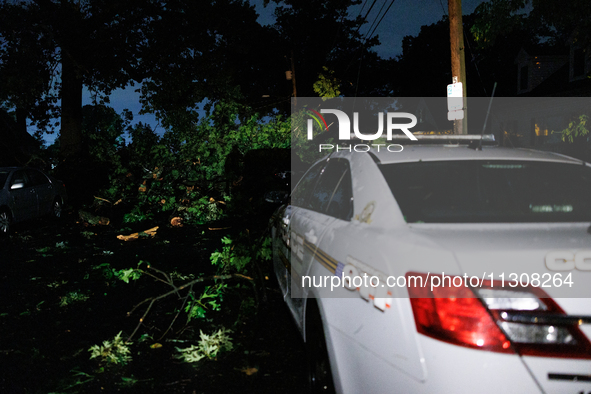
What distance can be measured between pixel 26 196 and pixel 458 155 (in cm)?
1193

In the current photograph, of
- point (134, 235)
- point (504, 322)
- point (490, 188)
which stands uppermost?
point (490, 188)

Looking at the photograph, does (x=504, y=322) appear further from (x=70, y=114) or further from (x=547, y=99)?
(x=547, y=99)

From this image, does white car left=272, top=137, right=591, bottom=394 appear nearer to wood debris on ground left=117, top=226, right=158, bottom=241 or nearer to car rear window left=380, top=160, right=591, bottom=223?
car rear window left=380, top=160, right=591, bottom=223

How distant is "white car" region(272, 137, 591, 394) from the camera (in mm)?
1817

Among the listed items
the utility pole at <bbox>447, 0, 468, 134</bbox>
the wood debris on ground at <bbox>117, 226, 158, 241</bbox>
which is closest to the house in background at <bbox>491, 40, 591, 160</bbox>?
the utility pole at <bbox>447, 0, 468, 134</bbox>

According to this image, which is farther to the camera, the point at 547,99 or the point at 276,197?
the point at 547,99

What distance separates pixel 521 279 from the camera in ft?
6.14

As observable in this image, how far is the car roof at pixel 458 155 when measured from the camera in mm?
3167

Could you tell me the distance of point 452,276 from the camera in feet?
6.29

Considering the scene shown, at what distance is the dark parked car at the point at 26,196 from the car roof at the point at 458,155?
1037cm

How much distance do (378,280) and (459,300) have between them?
1.31 feet

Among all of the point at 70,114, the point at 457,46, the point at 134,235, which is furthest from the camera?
the point at 70,114

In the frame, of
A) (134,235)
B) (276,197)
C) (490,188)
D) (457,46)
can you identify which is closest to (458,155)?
(490,188)

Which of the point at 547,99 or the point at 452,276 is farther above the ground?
the point at 547,99
